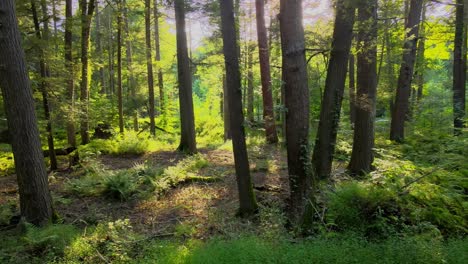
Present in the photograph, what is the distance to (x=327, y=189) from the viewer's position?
222 inches

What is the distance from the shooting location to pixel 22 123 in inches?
219

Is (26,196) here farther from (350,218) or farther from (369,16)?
(369,16)

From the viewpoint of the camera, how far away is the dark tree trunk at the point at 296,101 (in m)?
5.33

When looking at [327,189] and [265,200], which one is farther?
[265,200]

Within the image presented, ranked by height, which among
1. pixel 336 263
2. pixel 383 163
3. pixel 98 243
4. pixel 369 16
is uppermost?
pixel 369 16

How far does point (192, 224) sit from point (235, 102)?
92.4 inches

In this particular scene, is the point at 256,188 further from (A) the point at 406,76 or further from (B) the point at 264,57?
(A) the point at 406,76

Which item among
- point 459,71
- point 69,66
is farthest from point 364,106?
point 459,71

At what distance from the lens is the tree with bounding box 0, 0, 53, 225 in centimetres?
540

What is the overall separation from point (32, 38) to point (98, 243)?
5619mm

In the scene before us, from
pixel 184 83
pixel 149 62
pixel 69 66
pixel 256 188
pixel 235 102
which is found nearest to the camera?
pixel 235 102

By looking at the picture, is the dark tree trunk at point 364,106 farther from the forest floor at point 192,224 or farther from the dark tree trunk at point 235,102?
the dark tree trunk at point 235,102

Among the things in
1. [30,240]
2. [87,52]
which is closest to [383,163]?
[30,240]

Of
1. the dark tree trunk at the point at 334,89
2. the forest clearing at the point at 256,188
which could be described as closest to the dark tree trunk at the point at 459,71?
the forest clearing at the point at 256,188
